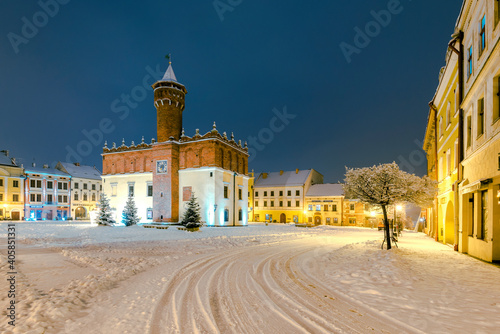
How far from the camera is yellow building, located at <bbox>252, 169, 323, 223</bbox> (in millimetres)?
56188

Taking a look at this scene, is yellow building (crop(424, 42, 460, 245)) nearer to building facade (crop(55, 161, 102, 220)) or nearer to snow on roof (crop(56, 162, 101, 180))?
building facade (crop(55, 161, 102, 220))

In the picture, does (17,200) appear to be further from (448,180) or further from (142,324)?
(448,180)

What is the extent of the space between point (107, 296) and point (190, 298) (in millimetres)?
2056

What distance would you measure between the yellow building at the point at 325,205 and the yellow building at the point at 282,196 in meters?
1.31

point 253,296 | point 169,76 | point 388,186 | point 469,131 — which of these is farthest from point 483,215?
point 169,76

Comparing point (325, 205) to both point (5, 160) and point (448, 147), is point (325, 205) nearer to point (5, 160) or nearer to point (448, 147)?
point (448, 147)

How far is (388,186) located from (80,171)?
68.6 meters

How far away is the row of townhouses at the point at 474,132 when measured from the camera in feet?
33.9

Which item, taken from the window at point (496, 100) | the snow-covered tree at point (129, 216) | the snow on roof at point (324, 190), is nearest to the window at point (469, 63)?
the window at point (496, 100)

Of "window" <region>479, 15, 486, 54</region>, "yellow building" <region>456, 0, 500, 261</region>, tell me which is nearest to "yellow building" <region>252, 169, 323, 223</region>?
"yellow building" <region>456, 0, 500, 261</region>

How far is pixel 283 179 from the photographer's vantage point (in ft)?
196

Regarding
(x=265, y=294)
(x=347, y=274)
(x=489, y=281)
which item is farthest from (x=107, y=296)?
(x=489, y=281)

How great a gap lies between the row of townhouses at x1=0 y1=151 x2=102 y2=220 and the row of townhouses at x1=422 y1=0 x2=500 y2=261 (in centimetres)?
6514

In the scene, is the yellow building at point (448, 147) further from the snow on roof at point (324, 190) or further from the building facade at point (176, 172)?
the snow on roof at point (324, 190)
